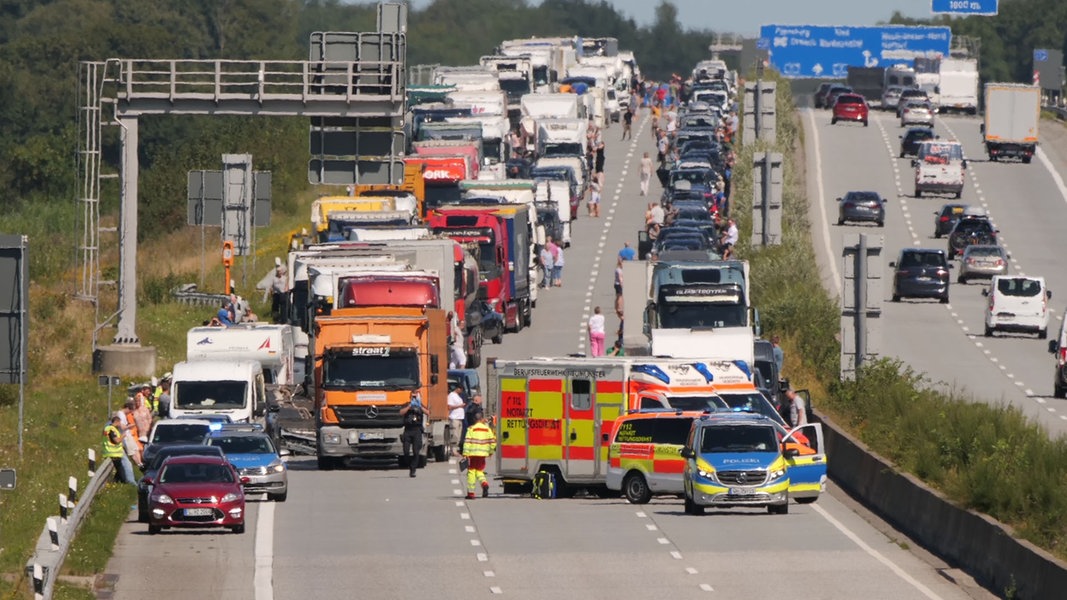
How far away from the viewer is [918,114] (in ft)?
383

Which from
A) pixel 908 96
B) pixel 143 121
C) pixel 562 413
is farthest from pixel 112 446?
pixel 143 121

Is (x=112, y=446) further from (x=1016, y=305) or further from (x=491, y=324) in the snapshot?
(x=1016, y=305)

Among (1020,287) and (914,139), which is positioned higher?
(914,139)

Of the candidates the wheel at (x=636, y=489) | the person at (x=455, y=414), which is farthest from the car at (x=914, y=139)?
the wheel at (x=636, y=489)

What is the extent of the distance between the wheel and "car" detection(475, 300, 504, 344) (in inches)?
773

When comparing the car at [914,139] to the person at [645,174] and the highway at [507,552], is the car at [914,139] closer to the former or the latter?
the person at [645,174]

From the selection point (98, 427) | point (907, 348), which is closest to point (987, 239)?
point (907, 348)

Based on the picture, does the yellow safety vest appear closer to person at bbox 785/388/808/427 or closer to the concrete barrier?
person at bbox 785/388/808/427

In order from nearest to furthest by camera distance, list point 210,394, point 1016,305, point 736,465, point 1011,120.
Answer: point 736,465
point 210,394
point 1016,305
point 1011,120

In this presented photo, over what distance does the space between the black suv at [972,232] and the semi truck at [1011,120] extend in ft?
87.0

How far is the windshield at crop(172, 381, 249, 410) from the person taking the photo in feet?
130

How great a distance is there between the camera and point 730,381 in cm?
3712

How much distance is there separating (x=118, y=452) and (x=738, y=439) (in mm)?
9983

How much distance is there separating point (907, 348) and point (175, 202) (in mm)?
51348
